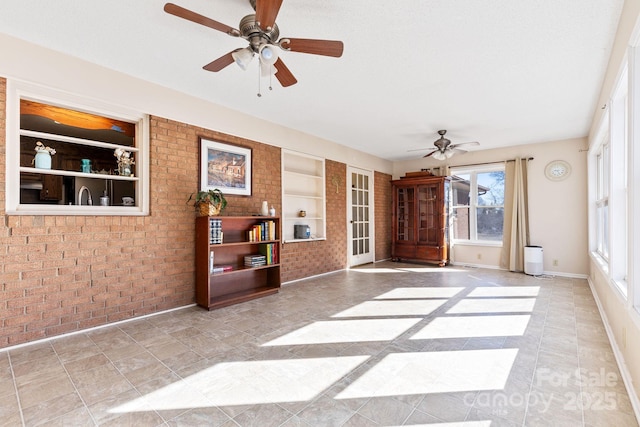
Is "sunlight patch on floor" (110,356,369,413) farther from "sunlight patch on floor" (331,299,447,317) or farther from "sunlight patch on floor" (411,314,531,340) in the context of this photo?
"sunlight patch on floor" (331,299,447,317)

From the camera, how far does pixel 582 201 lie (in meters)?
5.48

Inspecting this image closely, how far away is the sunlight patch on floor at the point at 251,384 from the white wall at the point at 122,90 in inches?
116

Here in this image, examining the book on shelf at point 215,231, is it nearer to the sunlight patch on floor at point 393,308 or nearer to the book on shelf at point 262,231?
the book on shelf at point 262,231

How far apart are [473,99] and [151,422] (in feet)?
14.9

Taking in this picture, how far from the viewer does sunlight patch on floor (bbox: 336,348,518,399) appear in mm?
1945

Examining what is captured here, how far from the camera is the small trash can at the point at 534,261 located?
5.57 m

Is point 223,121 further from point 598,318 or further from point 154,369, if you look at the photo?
point 598,318

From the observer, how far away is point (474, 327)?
3.00m

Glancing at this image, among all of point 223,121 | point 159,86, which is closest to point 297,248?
point 223,121

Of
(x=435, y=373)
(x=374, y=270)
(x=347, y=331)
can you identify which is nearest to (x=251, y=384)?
(x=347, y=331)

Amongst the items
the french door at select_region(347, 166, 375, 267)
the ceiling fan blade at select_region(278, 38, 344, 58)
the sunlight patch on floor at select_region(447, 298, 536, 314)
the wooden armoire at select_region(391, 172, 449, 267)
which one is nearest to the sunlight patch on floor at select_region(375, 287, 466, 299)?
the sunlight patch on floor at select_region(447, 298, 536, 314)

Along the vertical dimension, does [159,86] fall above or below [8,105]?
above

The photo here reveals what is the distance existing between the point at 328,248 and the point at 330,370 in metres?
3.77

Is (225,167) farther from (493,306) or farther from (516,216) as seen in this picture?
(516,216)
